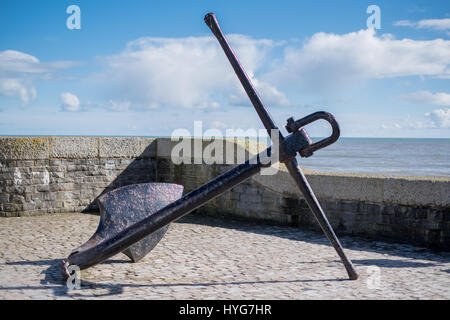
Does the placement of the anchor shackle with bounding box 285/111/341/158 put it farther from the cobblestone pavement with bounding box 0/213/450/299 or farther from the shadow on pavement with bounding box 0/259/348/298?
the shadow on pavement with bounding box 0/259/348/298

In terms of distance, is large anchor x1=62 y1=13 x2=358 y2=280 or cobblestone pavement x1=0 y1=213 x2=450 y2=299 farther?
cobblestone pavement x1=0 y1=213 x2=450 y2=299

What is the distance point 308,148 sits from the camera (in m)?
3.65

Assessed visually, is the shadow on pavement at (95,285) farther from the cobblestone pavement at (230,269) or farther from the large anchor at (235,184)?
the large anchor at (235,184)

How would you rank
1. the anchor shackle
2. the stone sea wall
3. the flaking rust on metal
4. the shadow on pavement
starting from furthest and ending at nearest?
the stone sea wall
the flaking rust on metal
the shadow on pavement
the anchor shackle

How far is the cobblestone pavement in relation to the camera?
3.84 meters

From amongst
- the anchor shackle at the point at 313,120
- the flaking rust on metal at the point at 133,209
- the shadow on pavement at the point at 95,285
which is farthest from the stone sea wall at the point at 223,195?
the flaking rust on metal at the point at 133,209

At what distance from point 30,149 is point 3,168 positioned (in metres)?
0.50

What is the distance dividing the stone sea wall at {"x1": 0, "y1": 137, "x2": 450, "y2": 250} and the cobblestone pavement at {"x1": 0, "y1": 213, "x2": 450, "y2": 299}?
302 mm

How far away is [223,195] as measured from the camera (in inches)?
308

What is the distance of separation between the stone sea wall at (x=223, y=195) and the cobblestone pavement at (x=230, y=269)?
0.99ft

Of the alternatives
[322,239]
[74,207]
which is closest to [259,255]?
[322,239]

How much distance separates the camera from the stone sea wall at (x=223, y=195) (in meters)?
5.61

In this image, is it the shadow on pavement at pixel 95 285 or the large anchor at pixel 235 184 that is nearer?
the large anchor at pixel 235 184

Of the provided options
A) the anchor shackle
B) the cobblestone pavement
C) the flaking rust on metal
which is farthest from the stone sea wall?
the flaking rust on metal
